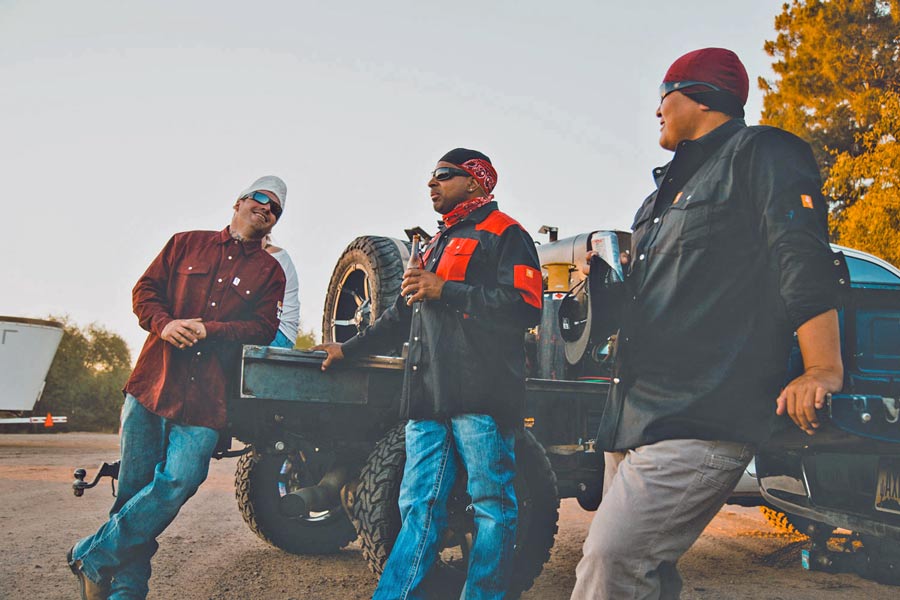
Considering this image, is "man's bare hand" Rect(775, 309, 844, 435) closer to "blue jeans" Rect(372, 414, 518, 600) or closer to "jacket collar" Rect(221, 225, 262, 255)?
"blue jeans" Rect(372, 414, 518, 600)

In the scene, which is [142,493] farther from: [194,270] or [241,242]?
[241,242]

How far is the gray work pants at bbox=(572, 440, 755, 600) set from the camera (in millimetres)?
1953

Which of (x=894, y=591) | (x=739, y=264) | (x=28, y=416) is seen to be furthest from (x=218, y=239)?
(x=28, y=416)

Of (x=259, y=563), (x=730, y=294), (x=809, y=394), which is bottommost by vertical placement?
(x=259, y=563)

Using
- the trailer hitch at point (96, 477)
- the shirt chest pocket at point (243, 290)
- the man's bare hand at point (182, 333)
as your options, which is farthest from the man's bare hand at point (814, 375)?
the trailer hitch at point (96, 477)

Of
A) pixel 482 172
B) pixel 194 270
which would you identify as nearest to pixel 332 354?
pixel 194 270

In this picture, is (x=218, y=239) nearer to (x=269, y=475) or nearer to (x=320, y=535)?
(x=269, y=475)

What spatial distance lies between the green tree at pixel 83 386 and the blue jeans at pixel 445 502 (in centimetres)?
2032

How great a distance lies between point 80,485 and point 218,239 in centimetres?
128

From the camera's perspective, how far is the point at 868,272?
5.27 m

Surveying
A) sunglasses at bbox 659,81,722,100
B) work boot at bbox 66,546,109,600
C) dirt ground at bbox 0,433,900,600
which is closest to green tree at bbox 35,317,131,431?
dirt ground at bbox 0,433,900,600

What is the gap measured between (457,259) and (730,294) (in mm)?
1546

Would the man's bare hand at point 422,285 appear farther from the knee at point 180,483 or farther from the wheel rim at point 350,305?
the wheel rim at point 350,305

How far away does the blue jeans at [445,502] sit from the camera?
3.08 meters
